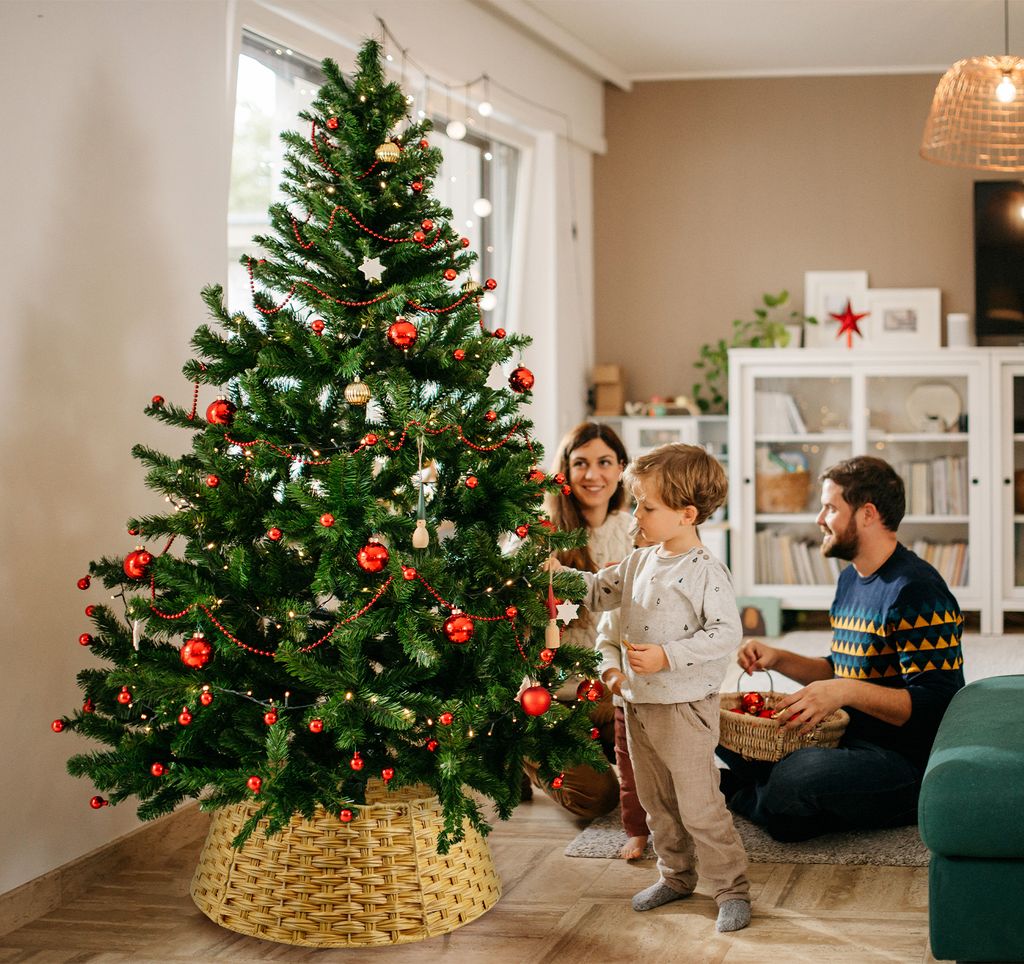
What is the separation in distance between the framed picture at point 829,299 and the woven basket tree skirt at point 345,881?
415cm

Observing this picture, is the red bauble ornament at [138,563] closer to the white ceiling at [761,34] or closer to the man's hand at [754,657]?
the man's hand at [754,657]

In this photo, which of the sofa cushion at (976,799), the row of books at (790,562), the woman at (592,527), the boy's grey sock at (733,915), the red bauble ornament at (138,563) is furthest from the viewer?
the row of books at (790,562)

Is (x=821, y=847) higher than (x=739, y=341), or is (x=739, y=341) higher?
(x=739, y=341)

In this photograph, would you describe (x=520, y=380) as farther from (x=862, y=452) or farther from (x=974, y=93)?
(x=862, y=452)

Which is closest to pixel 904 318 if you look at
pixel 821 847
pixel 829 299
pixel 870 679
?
pixel 829 299

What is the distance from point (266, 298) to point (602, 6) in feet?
10.5

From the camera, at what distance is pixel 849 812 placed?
2.88 meters

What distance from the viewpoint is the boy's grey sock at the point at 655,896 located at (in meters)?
2.50

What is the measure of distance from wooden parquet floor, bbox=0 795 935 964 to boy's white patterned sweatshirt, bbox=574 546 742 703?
452 mm

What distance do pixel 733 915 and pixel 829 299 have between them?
13.7ft

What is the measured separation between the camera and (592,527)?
3297 mm

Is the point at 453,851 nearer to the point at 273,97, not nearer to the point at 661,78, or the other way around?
the point at 273,97

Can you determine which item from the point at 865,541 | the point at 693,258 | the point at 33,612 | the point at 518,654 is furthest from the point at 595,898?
the point at 693,258

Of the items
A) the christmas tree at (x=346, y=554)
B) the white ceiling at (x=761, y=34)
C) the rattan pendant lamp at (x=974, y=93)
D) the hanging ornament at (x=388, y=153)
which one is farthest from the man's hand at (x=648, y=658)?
the white ceiling at (x=761, y=34)
